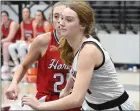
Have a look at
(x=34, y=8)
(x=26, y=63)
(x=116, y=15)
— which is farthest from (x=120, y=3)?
(x=26, y=63)

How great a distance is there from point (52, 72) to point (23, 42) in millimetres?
5368

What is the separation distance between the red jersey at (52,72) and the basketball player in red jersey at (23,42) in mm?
5101

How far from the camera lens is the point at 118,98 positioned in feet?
8.14

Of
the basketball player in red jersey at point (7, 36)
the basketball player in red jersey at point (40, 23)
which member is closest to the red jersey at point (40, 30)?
the basketball player in red jersey at point (40, 23)

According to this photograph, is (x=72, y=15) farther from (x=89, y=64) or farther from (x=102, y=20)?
(x=102, y=20)

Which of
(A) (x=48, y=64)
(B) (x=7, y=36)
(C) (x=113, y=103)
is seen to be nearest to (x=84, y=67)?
(C) (x=113, y=103)

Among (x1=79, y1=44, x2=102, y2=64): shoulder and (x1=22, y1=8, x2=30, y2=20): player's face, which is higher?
(x1=79, y1=44, x2=102, y2=64): shoulder

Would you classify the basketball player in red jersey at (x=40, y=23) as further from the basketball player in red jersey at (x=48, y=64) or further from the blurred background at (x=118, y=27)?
the basketball player in red jersey at (x=48, y=64)

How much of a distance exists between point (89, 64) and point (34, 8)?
858cm

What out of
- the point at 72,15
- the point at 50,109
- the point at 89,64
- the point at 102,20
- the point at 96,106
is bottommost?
the point at 102,20

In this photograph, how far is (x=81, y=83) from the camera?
2.07 meters

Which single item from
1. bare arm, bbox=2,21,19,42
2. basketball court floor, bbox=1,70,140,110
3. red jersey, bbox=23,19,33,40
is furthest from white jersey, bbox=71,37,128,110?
red jersey, bbox=23,19,33,40

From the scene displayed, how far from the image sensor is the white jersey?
2240 millimetres

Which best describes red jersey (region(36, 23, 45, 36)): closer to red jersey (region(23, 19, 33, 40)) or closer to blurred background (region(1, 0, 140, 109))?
red jersey (region(23, 19, 33, 40))
